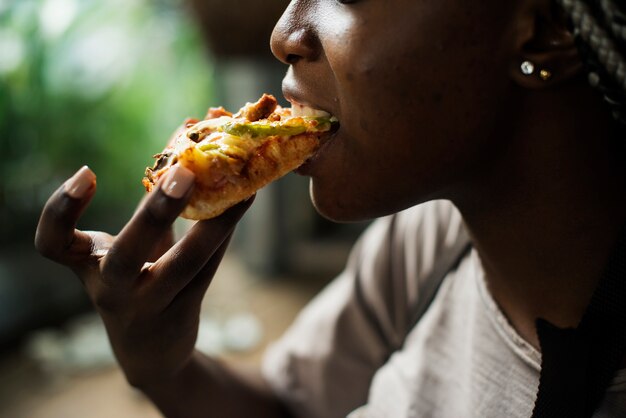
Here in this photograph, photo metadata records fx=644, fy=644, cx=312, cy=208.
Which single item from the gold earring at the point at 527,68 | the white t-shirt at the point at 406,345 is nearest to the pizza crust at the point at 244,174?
Result: the gold earring at the point at 527,68

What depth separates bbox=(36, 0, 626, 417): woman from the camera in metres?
0.67

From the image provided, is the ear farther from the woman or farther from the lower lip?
the lower lip

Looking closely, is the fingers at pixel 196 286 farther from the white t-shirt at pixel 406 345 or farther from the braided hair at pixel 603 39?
the braided hair at pixel 603 39

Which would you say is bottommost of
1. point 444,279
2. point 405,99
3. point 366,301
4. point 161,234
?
point 366,301

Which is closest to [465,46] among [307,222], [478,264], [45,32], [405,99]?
[405,99]

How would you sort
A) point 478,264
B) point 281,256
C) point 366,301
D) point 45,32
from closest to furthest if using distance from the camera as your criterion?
1. point 478,264
2. point 366,301
3. point 45,32
4. point 281,256

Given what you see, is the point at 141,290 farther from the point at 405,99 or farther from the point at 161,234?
the point at 405,99

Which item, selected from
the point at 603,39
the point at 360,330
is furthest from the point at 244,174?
the point at 360,330

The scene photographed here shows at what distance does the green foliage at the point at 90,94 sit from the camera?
6.79 feet

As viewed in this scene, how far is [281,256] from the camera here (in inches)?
102

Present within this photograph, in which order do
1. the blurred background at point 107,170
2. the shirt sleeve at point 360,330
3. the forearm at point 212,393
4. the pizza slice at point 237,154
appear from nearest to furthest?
the pizza slice at point 237,154
the forearm at point 212,393
the shirt sleeve at point 360,330
the blurred background at point 107,170

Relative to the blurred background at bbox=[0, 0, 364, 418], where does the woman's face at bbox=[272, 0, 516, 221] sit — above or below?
above

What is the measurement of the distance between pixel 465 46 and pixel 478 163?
0.48 feet

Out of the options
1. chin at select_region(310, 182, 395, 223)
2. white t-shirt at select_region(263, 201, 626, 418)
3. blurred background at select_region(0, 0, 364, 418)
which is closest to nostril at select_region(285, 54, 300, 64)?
chin at select_region(310, 182, 395, 223)
